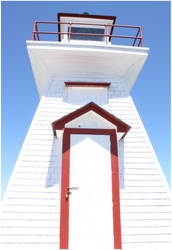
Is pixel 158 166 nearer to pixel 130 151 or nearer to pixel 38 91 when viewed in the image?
pixel 130 151

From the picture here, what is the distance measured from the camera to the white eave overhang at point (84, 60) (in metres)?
5.46

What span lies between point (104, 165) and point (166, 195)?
5.93 ft

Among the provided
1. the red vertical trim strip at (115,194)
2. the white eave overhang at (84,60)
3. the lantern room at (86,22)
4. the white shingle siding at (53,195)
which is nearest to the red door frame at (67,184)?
the red vertical trim strip at (115,194)

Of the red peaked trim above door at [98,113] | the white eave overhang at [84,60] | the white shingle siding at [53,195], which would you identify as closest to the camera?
the white shingle siding at [53,195]

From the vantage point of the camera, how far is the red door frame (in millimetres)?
3913

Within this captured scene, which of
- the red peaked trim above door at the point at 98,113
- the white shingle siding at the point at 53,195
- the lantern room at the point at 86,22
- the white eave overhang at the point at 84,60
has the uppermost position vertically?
the lantern room at the point at 86,22

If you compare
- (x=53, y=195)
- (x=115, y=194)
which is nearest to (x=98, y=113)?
(x=115, y=194)

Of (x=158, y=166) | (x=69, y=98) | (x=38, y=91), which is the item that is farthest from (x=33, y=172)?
(x=38, y=91)

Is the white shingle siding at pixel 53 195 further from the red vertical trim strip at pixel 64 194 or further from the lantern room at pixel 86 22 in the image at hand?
the lantern room at pixel 86 22

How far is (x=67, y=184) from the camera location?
4.19 meters

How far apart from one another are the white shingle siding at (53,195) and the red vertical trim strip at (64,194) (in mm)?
187

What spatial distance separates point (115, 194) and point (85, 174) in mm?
870

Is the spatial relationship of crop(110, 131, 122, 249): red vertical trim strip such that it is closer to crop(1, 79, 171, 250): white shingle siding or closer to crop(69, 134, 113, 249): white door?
crop(69, 134, 113, 249): white door

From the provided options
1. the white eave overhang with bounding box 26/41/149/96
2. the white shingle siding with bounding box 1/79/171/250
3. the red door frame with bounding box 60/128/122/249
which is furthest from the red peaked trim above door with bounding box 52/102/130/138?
the white eave overhang with bounding box 26/41/149/96
